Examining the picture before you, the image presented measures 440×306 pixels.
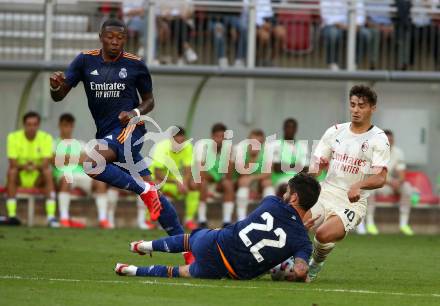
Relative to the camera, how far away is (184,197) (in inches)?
802

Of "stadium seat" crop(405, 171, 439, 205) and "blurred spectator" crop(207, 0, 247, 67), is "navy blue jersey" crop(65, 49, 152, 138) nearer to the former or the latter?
"blurred spectator" crop(207, 0, 247, 67)

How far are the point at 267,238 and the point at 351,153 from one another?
1952mm

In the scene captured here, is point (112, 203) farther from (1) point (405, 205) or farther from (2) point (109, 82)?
(2) point (109, 82)

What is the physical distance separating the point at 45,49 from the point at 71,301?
12.8 m

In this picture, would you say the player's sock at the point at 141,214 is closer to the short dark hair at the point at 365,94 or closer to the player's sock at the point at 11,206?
the player's sock at the point at 11,206

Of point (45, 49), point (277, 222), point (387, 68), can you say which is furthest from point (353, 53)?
point (277, 222)

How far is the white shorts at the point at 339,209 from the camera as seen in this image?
1177 centimetres

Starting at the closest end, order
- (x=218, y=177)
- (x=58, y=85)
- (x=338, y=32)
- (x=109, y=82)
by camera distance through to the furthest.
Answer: (x=58, y=85)
(x=109, y=82)
(x=218, y=177)
(x=338, y=32)

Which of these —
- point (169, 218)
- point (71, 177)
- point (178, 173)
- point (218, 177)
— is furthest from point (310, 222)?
point (71, 177)

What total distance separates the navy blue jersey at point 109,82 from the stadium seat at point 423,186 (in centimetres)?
950

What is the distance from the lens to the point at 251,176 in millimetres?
20469

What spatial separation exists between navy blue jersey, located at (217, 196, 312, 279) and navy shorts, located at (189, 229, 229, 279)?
10cm

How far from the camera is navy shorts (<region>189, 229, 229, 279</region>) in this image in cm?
1052

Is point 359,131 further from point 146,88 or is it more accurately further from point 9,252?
point 9,252
